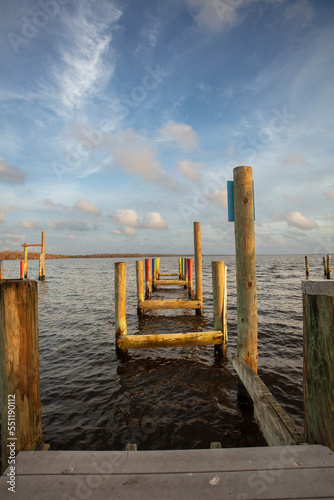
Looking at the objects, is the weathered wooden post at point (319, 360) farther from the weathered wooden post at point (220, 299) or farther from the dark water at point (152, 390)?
the weathered wooden post at point (220, 299)

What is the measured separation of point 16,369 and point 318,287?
2544 mm

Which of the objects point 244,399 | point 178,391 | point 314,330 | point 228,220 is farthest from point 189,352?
point 314,330

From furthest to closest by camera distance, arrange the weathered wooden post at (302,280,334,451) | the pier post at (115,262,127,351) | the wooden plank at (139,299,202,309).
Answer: the wooden plank at (139,299,202,309) → the pier post at (115,262,127,351) → the weathered wooden post at (302,280,334,451)

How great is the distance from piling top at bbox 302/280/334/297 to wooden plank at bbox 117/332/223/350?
11.4ft

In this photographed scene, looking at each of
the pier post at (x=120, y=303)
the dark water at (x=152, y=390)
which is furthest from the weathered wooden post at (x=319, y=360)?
the pier post at (x=120, y=303)

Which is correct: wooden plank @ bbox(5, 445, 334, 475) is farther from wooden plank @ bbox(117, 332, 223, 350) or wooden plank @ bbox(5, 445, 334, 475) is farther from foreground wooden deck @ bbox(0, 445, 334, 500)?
wooden plank @ bbox(117, 332, 223, 350)

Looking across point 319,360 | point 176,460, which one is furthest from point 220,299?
point 176,460

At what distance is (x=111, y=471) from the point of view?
1.94m

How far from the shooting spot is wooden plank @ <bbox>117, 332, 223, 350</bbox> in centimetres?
520

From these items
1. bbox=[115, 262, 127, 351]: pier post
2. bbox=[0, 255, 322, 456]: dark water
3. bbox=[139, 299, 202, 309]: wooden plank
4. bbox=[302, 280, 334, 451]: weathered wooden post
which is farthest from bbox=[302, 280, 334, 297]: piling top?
bbox=[139, 299, 202, 309]: wooden plank

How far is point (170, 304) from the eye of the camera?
8.83 meters

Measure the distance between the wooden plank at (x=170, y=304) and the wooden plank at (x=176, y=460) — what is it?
6.68 meters

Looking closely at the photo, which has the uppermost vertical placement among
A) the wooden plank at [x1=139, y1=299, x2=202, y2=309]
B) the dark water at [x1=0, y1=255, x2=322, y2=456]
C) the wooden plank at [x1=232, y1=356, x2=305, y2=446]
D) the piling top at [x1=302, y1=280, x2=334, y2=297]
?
the piling top at [x1=302, y1=280, x2=334, y2=297]

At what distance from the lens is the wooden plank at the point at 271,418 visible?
231 cm
